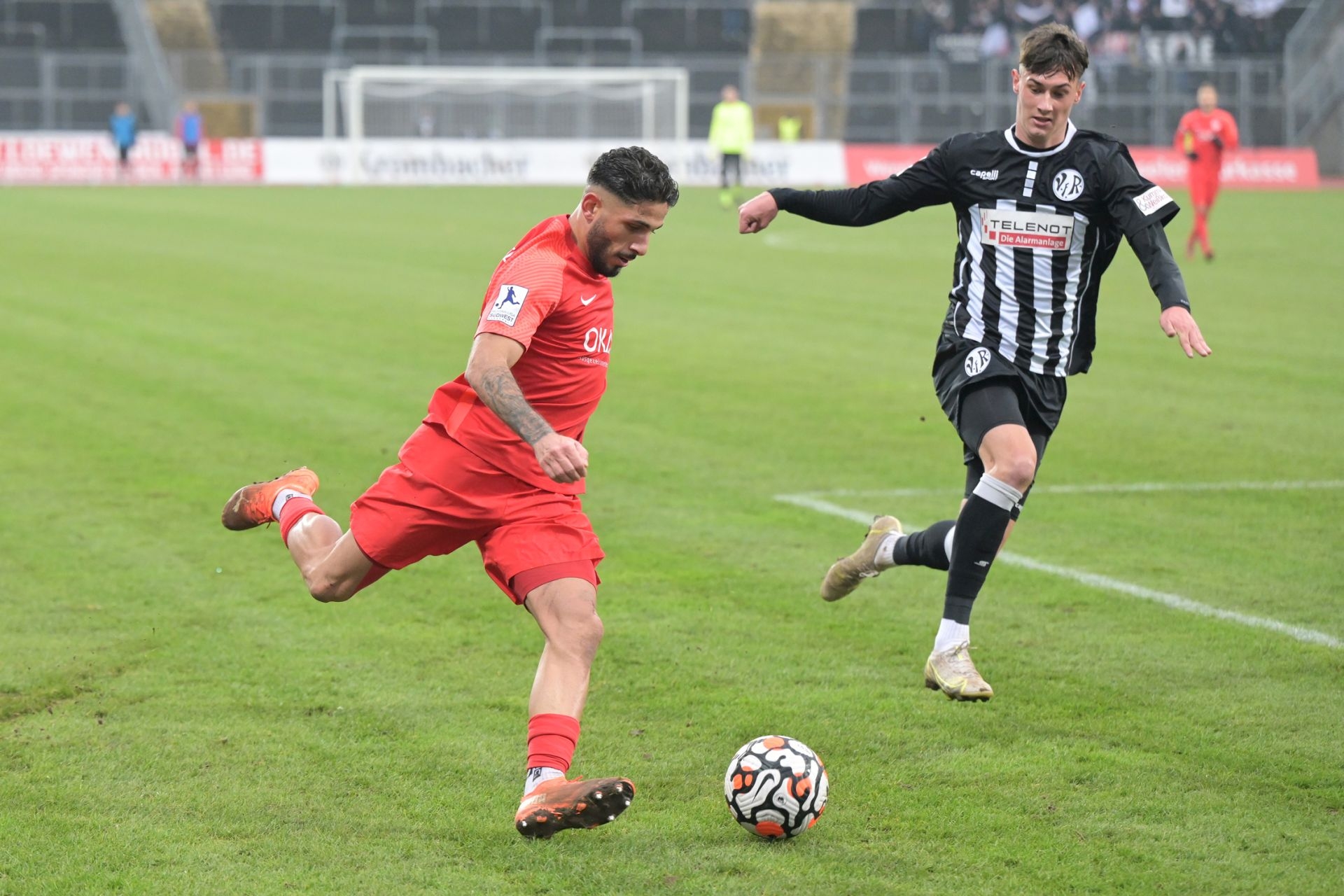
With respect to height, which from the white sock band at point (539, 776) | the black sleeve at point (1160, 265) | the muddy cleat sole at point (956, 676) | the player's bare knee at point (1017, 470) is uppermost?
the black sleeve at point (1160, 265)

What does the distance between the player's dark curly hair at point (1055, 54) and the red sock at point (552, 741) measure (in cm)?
277

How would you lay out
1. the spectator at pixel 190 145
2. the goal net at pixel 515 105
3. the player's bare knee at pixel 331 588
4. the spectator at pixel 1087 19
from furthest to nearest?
1. the spectator at pixel 1087 19
2. the goal net at pixel 515 105
3. the spectator at pixel 190 145
4. the player's bare knee at pixel 331 588

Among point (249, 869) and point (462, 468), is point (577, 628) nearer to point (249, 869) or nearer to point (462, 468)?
point (462, 468)

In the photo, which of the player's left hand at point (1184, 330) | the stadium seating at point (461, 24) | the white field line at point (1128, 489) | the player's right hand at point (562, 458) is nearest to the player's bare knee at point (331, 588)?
the player's right hand at point (562, 458)

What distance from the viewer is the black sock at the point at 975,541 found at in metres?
5.71

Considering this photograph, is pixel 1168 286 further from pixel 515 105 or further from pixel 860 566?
pixel 515 105

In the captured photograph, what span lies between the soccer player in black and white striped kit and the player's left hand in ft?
0.63

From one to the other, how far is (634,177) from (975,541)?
6.42 ft

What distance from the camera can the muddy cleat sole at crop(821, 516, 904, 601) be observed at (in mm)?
6512

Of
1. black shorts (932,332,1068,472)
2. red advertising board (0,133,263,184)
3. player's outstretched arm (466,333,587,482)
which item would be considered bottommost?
red advertising board (0,133,263,184)

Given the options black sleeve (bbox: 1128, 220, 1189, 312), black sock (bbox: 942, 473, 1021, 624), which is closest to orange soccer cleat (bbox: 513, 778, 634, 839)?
black sock (bbox: 942, 473, 1021, 624)

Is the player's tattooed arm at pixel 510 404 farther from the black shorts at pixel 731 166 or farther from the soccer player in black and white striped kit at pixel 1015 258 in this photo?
the black shorts at pixel 731 166

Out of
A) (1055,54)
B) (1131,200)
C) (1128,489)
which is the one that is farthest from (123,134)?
(1131,200)

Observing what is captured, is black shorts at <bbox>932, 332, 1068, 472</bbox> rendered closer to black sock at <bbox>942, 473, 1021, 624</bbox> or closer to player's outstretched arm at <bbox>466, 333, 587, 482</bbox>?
black sock at <bbox>942, 473, 1021, 624</bbox>
